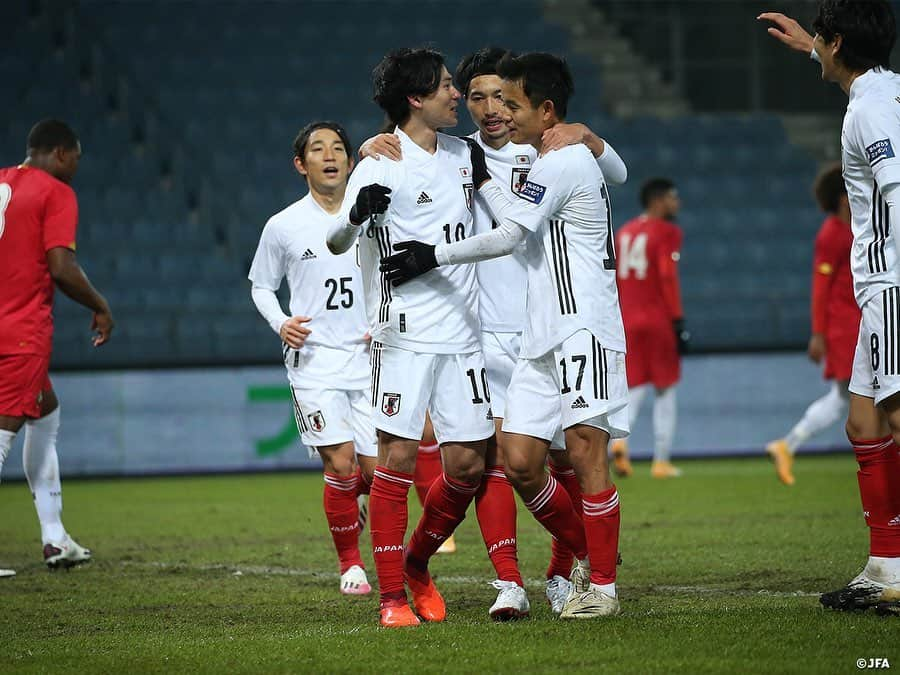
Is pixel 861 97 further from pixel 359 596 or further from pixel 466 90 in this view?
pixel 359 596

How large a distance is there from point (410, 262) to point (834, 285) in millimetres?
5839

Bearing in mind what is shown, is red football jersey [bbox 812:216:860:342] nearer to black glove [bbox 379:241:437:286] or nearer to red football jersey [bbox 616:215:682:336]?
red football jersey [bbox 616:215:682:336]

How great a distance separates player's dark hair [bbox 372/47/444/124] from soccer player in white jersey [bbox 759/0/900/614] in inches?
52.5

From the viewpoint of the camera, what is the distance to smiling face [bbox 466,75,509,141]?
5.97 metres

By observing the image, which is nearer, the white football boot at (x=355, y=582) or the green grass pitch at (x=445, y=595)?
the green grass pitch at (x=445, y=595)

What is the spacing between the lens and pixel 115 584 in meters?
6.74

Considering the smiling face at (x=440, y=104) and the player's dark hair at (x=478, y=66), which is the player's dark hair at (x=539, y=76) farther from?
the player's dark hair at (x=478, y=66)

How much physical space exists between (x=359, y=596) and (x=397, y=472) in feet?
3.77

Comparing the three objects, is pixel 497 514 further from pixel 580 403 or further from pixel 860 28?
pixel 860 28

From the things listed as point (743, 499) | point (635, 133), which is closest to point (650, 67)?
point (635, 133)

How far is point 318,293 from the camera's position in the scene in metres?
6.85

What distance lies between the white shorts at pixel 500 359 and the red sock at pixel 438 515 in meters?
0.64

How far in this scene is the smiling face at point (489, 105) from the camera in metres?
5.97

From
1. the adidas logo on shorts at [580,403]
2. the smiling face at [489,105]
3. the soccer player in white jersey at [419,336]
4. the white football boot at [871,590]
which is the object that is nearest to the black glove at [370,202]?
the soccer player in white jersey at [419,336]
